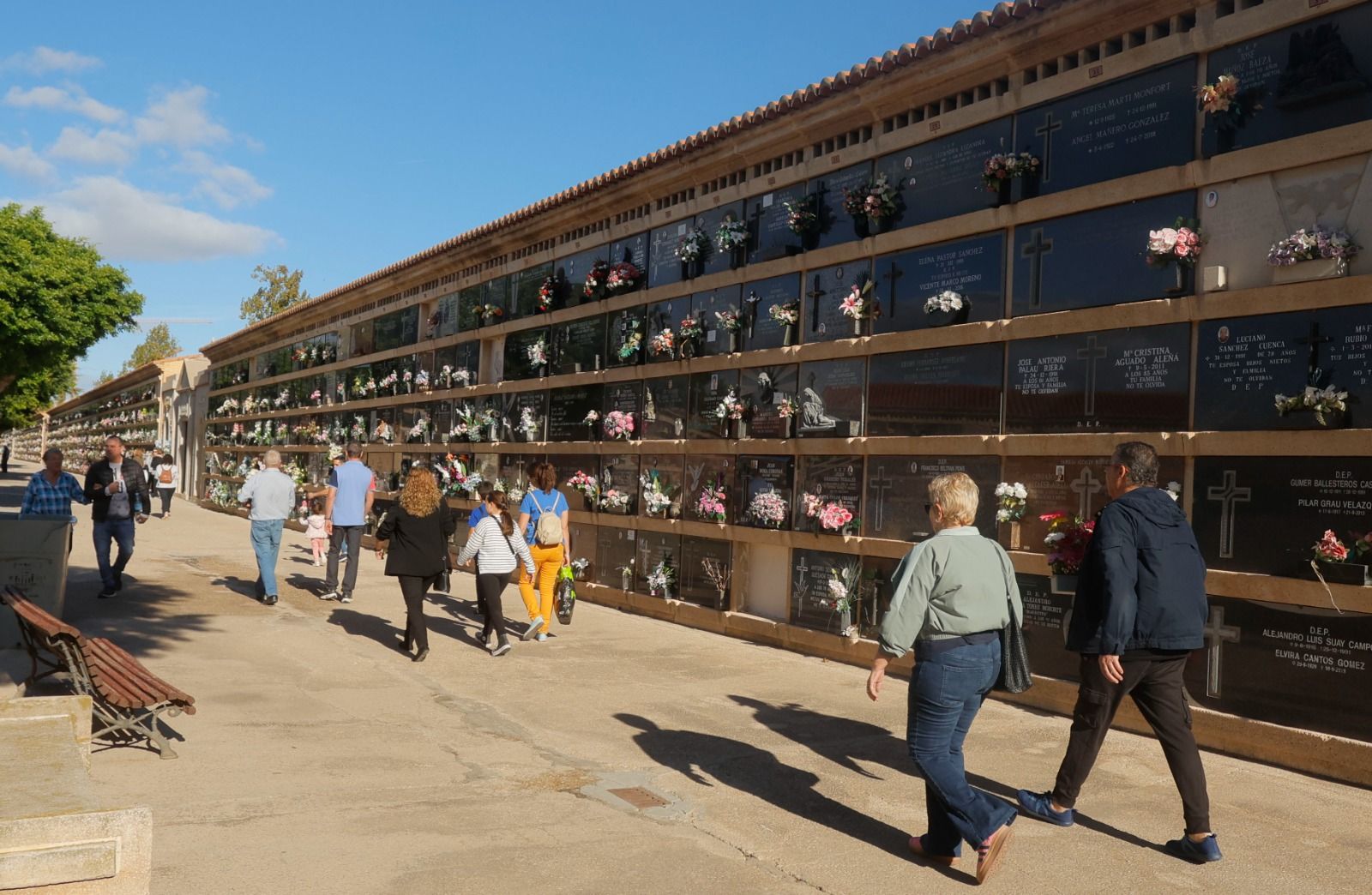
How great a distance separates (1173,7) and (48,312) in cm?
3216

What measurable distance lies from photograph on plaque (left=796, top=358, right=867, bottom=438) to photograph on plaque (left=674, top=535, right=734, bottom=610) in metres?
1.57

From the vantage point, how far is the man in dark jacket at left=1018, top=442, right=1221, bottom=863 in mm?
4484

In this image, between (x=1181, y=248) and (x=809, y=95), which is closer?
(x=1181, y=248)

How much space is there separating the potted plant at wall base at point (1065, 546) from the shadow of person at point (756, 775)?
1966mm

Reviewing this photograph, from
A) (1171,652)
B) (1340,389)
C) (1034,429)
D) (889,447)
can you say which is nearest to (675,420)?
(889,447)

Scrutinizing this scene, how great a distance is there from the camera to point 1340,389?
231 inches

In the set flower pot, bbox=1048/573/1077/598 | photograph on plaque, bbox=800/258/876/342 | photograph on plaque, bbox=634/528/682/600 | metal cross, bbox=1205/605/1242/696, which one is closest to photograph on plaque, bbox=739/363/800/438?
photograph on plaque, bbox=800/258/876/342

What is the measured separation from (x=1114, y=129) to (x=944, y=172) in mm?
1494

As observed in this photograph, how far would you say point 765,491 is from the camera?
1003cm

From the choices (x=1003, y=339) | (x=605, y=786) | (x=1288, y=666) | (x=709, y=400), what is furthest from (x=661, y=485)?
(x=1288, y=666)

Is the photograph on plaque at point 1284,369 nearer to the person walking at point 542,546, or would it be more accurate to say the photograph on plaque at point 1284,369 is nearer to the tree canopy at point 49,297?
the person walking at point 542,546

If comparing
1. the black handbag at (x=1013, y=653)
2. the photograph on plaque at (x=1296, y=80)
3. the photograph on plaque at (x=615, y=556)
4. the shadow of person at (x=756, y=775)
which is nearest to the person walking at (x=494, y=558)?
the shadow of person at (x=756, y=775)

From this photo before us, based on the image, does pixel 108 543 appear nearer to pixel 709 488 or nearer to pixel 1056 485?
pixel 709 488

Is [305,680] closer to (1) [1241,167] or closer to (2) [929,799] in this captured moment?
(2) [929,799]
